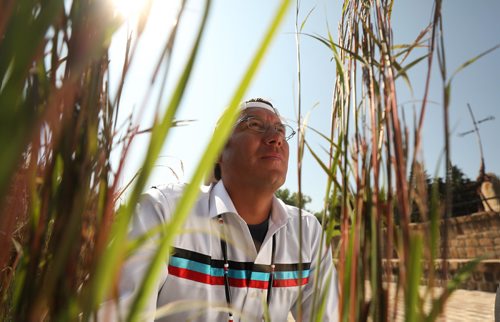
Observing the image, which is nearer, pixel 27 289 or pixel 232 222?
pixel 27 289

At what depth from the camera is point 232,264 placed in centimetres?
240

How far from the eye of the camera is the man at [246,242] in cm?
218

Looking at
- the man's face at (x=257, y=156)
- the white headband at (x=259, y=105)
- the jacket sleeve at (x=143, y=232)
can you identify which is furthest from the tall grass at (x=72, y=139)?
the white headband at (x=259, y=105)

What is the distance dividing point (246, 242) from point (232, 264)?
10.0 inches

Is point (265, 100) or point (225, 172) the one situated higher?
point (265, 100)

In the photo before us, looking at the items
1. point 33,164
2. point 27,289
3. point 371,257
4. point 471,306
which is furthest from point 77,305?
point 471,306

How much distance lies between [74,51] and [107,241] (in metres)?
0.20

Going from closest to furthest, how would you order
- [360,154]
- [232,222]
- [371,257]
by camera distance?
1. [371,257]
2. [360,154]
3. [232,222]

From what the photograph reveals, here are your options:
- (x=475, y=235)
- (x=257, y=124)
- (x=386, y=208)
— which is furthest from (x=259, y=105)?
(x=475, y=235)

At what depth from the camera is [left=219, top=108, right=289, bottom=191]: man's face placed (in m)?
2.69

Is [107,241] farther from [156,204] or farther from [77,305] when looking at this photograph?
[156,204]

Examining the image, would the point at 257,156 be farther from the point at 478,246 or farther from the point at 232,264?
the point at 478,246

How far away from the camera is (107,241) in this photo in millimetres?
421

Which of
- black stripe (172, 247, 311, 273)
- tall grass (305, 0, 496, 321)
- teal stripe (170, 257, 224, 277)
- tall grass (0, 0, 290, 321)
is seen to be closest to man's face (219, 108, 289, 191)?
black stripe (172, 247, 311, 273)
